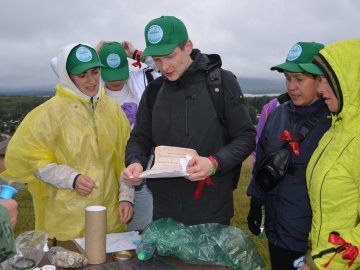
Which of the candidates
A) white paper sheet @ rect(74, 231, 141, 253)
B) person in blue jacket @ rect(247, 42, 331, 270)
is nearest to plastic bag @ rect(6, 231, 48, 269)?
white paper sheet @ rect(74, 231, 141, 253)

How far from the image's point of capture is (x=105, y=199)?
9.89ft

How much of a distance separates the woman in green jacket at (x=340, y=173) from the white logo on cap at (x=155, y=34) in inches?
36.7

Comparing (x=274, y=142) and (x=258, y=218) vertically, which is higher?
(x=274, y=142)

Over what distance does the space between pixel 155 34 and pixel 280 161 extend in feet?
3.60

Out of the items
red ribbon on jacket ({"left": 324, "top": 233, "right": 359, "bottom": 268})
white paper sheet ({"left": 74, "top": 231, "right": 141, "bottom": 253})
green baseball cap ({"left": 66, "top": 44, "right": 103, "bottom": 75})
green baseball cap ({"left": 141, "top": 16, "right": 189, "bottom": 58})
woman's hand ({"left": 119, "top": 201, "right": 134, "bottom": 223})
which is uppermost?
green baseball cap ({"left": 141, "top": 16, "right": 189, "bottom": 58})

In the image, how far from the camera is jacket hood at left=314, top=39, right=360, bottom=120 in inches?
80.0

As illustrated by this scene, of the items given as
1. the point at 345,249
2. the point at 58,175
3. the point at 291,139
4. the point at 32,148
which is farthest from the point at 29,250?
the point at 291,139

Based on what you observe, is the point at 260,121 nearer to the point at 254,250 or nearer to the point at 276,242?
the point at 276,242

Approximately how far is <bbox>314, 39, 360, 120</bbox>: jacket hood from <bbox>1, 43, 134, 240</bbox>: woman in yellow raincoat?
1607 millimetres

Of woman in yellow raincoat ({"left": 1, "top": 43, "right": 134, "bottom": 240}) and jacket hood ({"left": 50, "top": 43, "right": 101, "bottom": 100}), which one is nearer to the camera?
woman in yellow raincoat ({"left": 1, "top": 43, "right": 134, "bottom": 240})

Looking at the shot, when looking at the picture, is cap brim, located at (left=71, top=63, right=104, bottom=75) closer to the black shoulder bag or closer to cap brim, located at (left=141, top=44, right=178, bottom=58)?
cap brim, located at (left=141, top=44, right=178, bottom=58)

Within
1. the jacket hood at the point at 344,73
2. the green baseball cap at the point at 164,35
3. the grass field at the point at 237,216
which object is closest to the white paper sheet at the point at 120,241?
the green baseball cap at the point at 164,35

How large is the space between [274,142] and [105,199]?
4.08 ft

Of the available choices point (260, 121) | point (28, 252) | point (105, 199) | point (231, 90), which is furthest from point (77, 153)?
point (260, 121)
